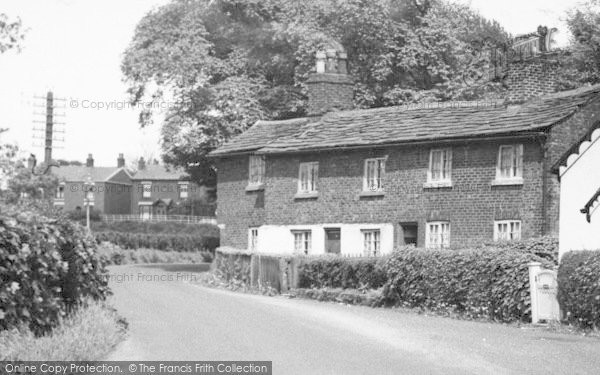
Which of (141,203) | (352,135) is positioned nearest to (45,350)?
(352,135)

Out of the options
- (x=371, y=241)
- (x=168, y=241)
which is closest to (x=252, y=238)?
(x=371, y=241)

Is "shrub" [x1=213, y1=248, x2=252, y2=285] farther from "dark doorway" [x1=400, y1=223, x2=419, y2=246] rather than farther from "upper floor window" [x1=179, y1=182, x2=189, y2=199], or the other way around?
"upper floor window" [x1=179, y1=182, x2=189, y2=199]

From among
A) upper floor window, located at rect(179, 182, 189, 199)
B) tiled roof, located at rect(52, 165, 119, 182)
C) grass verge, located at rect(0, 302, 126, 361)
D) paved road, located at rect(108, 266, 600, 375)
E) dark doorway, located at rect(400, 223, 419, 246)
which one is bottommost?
paved road, located at rect(108, 266, 600, 375)

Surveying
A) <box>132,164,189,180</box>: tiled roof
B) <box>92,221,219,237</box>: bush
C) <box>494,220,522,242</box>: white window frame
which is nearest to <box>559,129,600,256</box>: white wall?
<box>494,220,522,242</box>: white window frame

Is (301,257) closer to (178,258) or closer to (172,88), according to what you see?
(172,88)

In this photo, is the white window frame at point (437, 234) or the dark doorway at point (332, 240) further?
the dark doorway at point (332, 240)

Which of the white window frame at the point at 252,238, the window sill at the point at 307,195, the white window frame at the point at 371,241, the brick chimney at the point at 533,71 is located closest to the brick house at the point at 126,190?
the white window frame at the point at 252,238

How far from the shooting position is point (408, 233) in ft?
131

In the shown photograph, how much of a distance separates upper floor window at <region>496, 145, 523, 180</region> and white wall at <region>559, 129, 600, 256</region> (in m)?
8.58

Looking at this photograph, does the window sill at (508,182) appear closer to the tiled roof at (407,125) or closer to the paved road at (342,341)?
the tiled roof at (407,125)

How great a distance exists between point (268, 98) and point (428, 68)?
8472mm

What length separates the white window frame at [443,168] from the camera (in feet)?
125

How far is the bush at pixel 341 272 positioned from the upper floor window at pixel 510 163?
21.4 feet

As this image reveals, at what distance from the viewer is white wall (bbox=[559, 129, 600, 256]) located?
2606 cm
